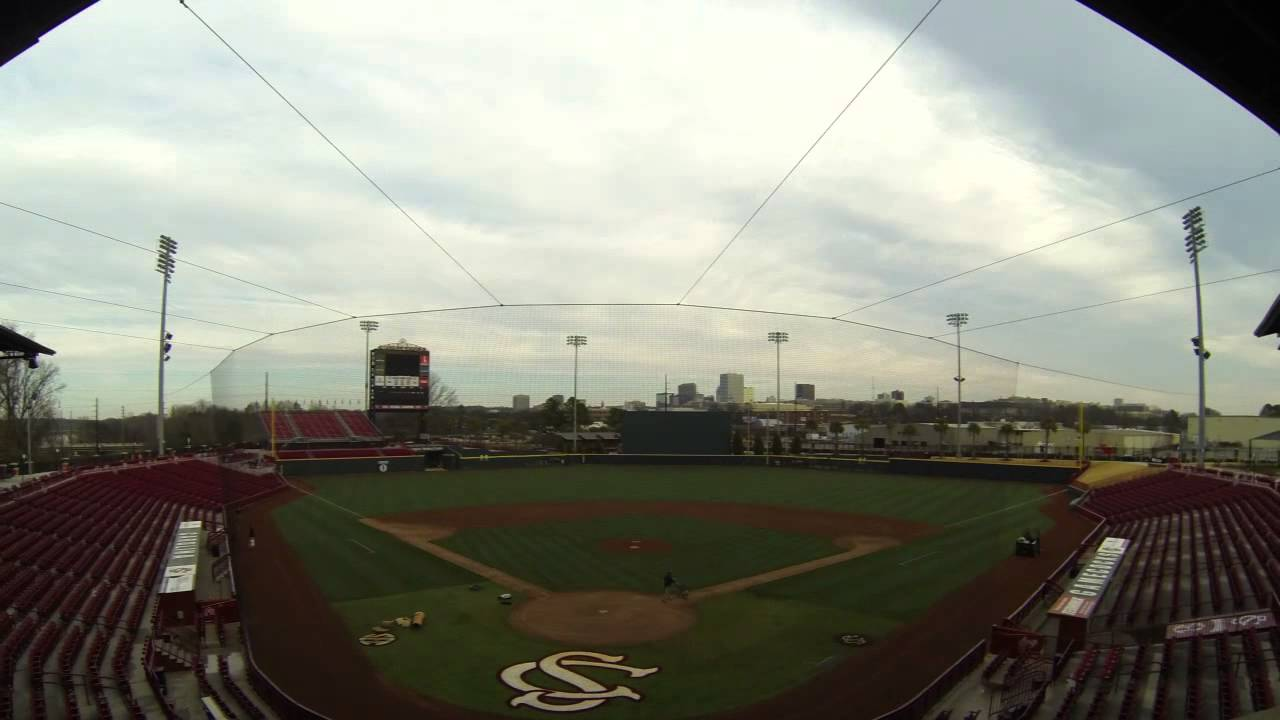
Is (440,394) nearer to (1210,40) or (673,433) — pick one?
(673,433)

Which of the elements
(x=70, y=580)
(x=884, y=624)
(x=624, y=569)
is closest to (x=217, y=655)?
(x=70, y=580)

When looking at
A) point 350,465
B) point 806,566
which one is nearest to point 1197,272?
point 806,566

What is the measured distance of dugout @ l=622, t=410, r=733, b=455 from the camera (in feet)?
196

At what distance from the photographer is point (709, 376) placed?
2712 inches

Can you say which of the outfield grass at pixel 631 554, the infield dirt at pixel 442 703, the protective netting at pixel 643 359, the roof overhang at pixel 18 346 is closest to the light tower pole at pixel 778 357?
the protective netting at pixel 643 359

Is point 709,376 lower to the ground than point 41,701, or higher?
higher

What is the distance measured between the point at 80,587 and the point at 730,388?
5898 centimetres

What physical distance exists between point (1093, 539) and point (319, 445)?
60.9m

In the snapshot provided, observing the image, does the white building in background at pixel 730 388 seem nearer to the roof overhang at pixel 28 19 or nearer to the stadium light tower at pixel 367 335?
the stadium light tower at pixel 367 335

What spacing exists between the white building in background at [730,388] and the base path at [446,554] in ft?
145

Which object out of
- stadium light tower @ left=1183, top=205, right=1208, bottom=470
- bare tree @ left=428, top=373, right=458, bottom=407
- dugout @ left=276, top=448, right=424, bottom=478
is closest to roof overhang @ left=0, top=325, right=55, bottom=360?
dugout @ left=276, top=448, right=424, bottom=478

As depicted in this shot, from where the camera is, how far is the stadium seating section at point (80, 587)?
10914mm

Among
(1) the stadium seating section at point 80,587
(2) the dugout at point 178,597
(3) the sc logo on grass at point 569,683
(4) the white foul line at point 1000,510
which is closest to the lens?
(1) the stadium seating section at point 80,587

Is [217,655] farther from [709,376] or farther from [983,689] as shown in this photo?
[709,376]
